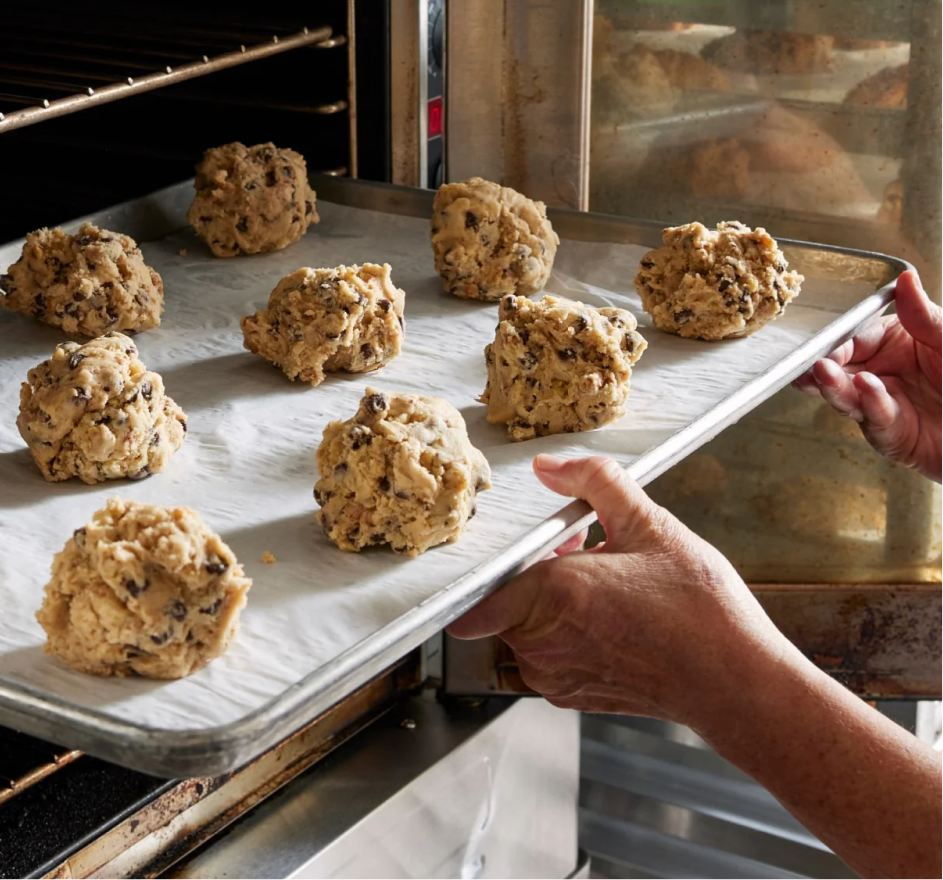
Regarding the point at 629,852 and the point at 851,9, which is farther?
the point at 629,852

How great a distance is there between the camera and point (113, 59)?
6.37ft

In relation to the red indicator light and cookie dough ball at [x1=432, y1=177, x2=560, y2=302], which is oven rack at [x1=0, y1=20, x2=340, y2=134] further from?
cookie dough ball at [x1=432, y1=177, x2=560, y2=302]

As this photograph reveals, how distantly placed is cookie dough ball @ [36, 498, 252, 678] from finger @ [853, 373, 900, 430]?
1.11 metres

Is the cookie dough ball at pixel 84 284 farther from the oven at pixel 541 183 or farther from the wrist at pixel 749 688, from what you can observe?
the wrist at pixel 749 688

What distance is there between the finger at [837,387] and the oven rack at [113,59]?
0.89 metres

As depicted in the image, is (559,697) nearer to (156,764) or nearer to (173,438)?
(173,438)

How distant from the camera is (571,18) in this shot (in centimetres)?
208

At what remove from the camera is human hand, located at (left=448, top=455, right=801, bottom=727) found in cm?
132

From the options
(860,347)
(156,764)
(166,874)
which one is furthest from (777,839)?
(156,764)

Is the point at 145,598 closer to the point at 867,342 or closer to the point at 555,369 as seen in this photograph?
the point at 555,369

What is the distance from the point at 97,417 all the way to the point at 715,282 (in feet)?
2.73

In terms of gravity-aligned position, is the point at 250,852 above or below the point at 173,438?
below

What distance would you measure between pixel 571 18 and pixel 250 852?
1.36m

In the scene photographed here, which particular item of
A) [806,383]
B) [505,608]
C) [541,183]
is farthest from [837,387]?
[505,608]
